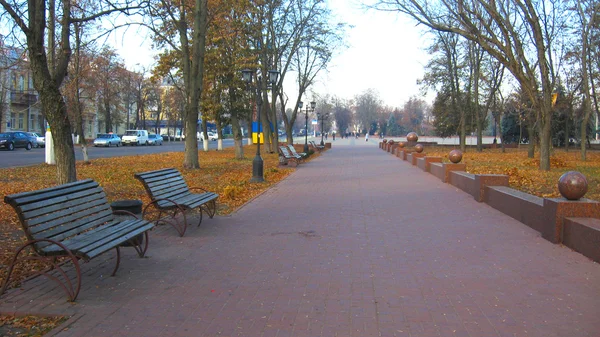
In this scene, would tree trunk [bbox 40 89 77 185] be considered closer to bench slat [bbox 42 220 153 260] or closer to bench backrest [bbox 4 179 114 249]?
bench backrest [bbox 4 179 114 249]

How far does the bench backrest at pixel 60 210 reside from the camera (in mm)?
4664

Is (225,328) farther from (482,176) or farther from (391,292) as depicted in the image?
(482,176)

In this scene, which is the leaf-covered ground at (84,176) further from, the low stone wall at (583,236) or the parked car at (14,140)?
the parked car at (14,140)

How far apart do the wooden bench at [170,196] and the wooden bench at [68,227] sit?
1.28 metres

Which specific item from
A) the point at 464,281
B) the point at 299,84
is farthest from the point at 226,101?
the point at 464,281

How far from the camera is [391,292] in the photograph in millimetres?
4883

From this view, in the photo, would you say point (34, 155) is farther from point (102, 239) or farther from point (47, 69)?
point (102, 239)

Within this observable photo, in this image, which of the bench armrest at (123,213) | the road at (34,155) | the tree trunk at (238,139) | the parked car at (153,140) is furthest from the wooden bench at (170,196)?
the parked car at (153,140)

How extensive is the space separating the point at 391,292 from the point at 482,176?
22.2 feet

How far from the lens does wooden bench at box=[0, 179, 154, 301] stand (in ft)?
15.1

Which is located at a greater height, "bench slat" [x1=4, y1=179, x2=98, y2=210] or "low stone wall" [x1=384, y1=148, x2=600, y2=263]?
"bench slat" [x1=4, y1=179, x2=98, y2=210]

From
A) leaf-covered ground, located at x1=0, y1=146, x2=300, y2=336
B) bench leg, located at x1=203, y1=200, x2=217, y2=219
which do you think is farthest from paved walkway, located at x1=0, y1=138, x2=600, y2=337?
bench leg, located at x1=203, y1=200, x2=217, y2=219

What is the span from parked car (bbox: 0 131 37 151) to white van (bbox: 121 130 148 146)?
17074 mm

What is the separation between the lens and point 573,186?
263 inches
